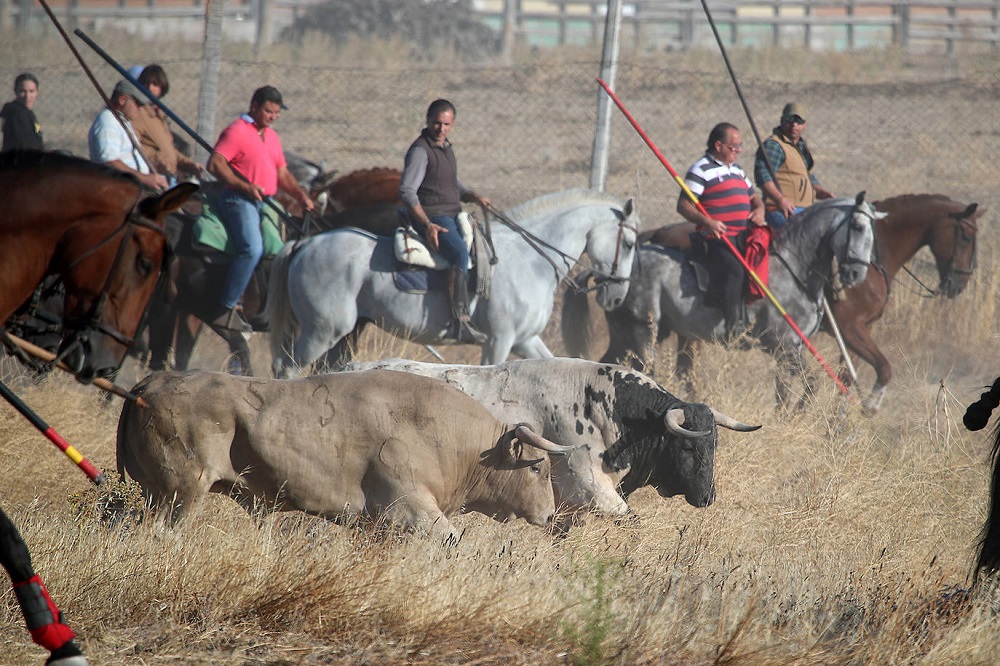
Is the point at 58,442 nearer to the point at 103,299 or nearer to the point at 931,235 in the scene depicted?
the point at 103,299

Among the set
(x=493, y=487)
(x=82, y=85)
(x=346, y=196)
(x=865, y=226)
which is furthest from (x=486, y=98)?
(x=493, y=487)

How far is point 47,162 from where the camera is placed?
3895mm

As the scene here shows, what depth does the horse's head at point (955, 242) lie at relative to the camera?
10250 millimetres

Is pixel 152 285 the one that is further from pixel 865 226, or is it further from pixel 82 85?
pixel 82 85

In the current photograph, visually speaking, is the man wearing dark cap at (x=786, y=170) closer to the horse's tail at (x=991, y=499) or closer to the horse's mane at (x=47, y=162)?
the horse's tail at (x=991, y=499)

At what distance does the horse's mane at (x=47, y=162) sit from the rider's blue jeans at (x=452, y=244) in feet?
15.5

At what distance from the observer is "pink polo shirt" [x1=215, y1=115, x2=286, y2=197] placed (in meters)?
8.53

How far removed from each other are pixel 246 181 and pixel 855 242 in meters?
5.14

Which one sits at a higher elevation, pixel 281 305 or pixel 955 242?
pixel 955 242

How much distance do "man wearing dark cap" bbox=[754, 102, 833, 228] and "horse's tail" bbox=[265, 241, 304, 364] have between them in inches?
169

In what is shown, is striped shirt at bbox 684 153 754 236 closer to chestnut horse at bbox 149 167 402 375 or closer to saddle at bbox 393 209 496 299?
saddle at bbox 393 209 496 299

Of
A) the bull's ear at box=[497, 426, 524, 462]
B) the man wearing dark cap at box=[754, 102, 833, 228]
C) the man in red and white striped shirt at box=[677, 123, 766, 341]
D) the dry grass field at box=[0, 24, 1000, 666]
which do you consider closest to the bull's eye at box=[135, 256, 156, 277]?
the dry grass field at box=[0, 24, 1000, 666]

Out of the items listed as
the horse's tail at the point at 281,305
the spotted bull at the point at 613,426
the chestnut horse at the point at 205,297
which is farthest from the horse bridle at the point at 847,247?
the horse's tail at the point at 281,305

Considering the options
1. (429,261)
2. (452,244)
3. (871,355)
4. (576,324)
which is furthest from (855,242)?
(429,261)
